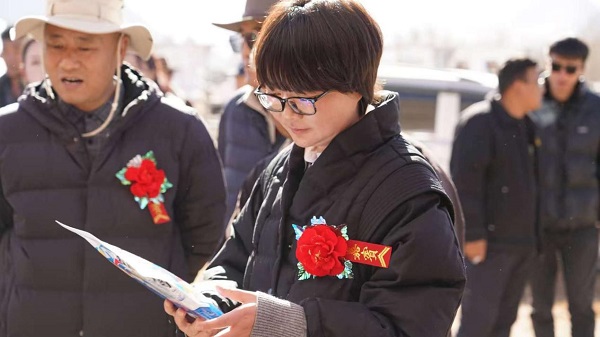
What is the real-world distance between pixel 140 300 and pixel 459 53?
13.0m

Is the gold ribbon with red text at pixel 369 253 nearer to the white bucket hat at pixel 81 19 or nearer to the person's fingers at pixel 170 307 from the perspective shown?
the person's fingers at pixel 170 307

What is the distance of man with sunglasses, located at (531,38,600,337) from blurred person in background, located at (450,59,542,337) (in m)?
0.34

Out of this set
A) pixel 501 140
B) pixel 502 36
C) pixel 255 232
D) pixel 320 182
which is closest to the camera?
pixel 320 182

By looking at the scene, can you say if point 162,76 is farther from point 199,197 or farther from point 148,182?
point 148,182

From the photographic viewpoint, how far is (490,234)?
5723 millimetres

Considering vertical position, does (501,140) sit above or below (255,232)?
A: below

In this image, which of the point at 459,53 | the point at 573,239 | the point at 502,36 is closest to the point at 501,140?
the point at 573,239

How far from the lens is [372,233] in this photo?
217 cm

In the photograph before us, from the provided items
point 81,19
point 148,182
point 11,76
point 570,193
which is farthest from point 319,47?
point 11,76

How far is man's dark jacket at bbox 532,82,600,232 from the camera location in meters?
6.09

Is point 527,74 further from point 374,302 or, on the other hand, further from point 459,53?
point 459,53

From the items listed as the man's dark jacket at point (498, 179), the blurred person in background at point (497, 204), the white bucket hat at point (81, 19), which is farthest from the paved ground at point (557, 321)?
the white bucket hat at point (81, 19)

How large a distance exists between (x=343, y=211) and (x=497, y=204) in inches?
143

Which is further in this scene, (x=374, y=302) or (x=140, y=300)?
(x=140, y=300)
